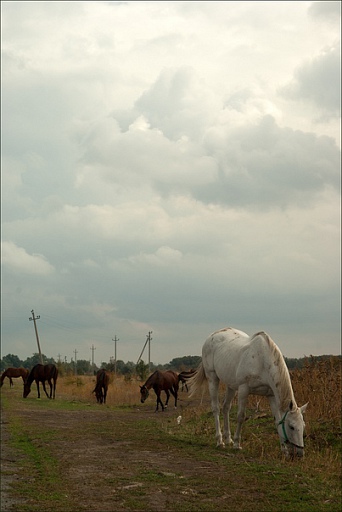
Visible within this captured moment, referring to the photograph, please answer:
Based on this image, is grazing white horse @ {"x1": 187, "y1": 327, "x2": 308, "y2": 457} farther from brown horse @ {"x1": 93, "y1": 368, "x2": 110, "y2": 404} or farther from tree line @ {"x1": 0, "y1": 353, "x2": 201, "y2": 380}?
tree line @ {"x1": 0, "y1": 353, "x2": 201, "y2": 380}

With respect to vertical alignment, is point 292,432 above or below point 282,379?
below

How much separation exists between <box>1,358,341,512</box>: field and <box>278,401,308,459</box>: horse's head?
271 mm

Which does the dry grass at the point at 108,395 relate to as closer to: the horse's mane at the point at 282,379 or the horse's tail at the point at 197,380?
the horse's tail at the point at 197,380

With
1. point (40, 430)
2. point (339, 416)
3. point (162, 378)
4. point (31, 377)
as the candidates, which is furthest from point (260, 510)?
point (31, 377)

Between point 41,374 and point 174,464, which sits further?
point 41,374

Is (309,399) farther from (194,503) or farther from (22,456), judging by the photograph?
(194,503)

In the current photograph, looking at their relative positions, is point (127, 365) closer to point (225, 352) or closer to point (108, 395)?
point (108, 395)

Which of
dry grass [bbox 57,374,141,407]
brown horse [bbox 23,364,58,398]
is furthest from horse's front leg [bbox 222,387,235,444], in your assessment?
brown horse [bbox 23,364,58,398]

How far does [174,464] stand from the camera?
10.6 meters

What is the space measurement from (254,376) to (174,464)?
2.26m

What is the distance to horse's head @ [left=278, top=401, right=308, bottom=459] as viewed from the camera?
1095 cm

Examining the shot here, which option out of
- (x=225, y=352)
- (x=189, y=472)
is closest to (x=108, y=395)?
(x=225, y=352)

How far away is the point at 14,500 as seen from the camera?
7.93 m

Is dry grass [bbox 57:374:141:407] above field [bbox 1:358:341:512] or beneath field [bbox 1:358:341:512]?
beneath
